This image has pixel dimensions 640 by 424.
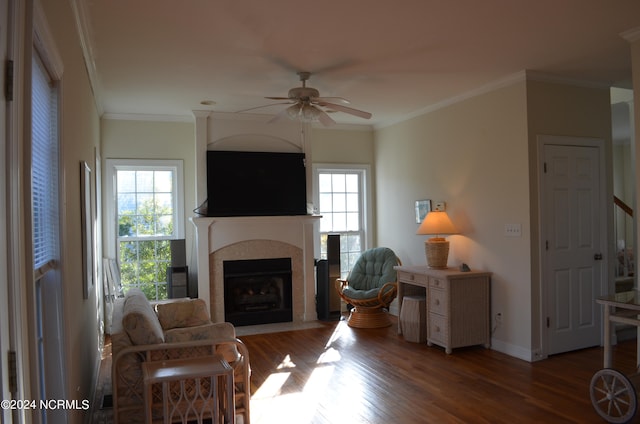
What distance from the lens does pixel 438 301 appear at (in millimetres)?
5047

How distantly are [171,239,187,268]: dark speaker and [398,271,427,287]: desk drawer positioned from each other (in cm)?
273

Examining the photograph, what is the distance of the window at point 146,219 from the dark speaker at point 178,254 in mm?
305

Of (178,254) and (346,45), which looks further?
(178,254)

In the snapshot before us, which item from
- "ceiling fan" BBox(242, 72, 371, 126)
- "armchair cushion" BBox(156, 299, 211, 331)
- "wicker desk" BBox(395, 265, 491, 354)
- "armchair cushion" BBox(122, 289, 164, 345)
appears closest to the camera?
"armchair cushion" BBox(122, 289, 164, 345)

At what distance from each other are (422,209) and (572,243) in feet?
6.07

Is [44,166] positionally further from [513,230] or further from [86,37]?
[513,230]

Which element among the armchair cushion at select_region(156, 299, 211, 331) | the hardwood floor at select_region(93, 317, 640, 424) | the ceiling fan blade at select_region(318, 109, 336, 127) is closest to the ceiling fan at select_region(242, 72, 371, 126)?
the ceiling fan blade at select_region(318, 109, 336, 127)

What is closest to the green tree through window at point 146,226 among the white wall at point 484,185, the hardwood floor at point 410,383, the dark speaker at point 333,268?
the hardwood floor at point 410,383

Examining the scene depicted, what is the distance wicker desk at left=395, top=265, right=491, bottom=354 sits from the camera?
4.90m

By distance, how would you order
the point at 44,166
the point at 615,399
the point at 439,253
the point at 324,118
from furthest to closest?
the point at 439,253 → the point at 324,118 → the point at 615,399 → the point at 44,166

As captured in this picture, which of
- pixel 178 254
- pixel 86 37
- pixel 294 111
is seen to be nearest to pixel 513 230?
pixel 294 111

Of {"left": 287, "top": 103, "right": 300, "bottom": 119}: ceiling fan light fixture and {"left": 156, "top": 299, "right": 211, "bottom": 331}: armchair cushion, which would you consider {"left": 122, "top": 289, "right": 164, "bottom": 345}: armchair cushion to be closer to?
{"left": 156, "top": 299, "right": 211, "bottom": 331}: armchair cushion

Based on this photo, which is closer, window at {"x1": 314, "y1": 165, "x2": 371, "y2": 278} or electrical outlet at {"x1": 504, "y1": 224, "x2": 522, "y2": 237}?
electrical outlet at {"x1": 504, "y1": 224, "x2": 522, "y2": 237}

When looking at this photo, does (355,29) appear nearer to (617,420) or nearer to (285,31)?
(285,31)
